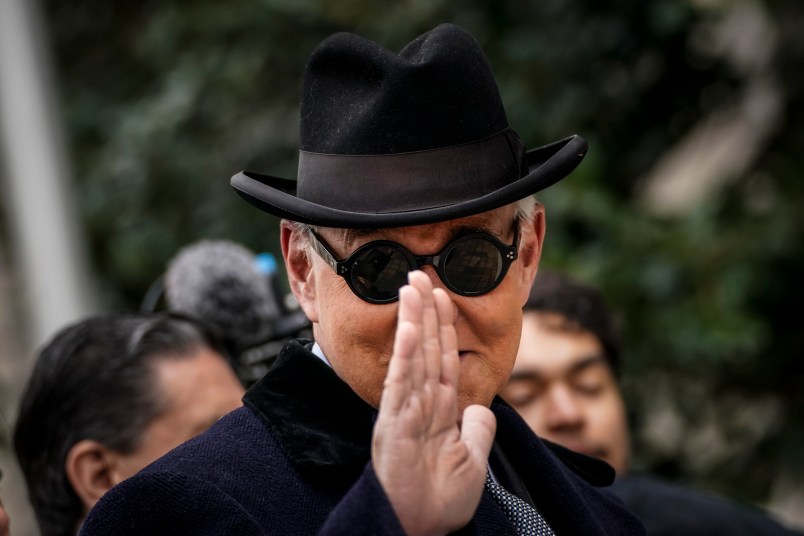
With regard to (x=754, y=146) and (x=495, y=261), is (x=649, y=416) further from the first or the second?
(x=495, y=261)

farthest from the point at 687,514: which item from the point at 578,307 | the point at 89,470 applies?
the point at 89,470

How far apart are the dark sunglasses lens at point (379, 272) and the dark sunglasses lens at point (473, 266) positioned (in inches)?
3.1

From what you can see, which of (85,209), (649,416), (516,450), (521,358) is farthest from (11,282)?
(516,450)

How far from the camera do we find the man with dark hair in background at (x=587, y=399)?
12.1 ft

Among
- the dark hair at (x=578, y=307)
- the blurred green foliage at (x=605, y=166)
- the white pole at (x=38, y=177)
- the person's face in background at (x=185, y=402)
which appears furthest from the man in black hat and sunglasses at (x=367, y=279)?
the white pole at (x=38, y=177)

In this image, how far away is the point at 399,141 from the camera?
2.08 metres

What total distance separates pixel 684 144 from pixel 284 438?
4020 millimetres

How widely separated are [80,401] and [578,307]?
166cm

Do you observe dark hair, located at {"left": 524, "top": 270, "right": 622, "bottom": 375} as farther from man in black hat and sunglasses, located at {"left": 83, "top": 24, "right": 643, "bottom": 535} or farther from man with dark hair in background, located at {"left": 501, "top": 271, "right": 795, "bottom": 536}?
man in black hat and sunglasses, located at {"left": 83, "top": 24, "right": 643, "bottom": 535}

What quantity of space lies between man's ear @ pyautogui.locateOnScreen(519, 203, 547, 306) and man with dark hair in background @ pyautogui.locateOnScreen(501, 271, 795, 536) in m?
1.38

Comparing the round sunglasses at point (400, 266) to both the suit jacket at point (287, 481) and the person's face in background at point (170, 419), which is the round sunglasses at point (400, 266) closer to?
the suit jacket at point (287, 481)

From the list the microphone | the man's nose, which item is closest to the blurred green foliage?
the man's nose

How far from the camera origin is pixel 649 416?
528 centimetres

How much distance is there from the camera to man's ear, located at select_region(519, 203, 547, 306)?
2270mm
